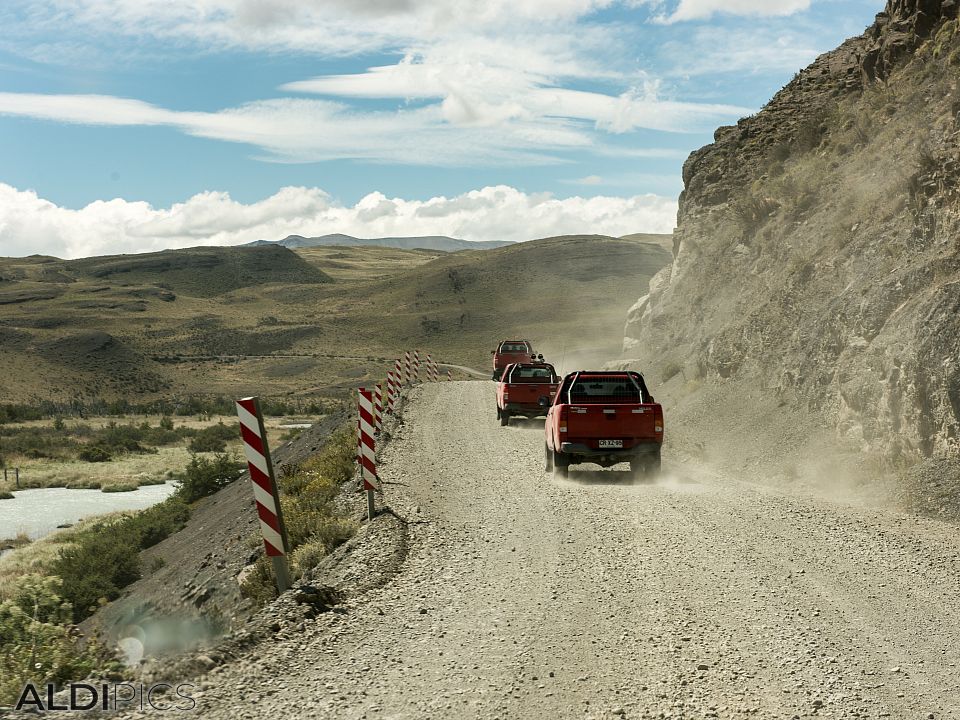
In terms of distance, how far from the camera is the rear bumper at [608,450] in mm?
14688

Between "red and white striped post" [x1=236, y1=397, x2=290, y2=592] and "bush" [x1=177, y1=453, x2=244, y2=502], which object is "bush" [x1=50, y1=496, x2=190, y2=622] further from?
"red and white striped post" [x1=236, y1=397, x2=290, y2=592]

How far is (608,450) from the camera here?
1470cm

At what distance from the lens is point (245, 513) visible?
20750 millimetres

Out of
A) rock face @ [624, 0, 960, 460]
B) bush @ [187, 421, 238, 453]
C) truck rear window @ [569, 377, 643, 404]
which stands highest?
rock face @ [624, 0, 960, 460]

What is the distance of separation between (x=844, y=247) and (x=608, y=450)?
851cm

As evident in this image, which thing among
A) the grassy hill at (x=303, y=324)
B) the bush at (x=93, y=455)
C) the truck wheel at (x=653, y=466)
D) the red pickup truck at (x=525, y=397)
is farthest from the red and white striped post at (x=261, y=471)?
the grassy hill at (x=303, y=324)

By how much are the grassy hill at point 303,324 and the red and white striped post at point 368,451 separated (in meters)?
44.1

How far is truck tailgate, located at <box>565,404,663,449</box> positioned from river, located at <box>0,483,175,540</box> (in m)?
24.2

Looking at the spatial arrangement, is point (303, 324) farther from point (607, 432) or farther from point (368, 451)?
point (368, 451)

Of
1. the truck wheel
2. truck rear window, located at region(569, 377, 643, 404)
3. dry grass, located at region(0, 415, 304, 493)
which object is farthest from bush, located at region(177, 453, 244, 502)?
the truck wheel

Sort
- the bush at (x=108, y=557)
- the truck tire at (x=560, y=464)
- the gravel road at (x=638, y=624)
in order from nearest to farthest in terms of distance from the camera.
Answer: the gravel road at (x=638, y=624)
the truck tire at (x=560, y=464)
the bush at (x=108, y=557)

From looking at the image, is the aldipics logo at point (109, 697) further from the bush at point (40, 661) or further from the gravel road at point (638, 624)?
the gravel road at point (638, 624)

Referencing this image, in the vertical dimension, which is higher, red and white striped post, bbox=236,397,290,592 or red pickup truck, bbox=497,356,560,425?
red and white striped post, bbox=236,397,290,592

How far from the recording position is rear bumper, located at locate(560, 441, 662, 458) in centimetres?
1469
